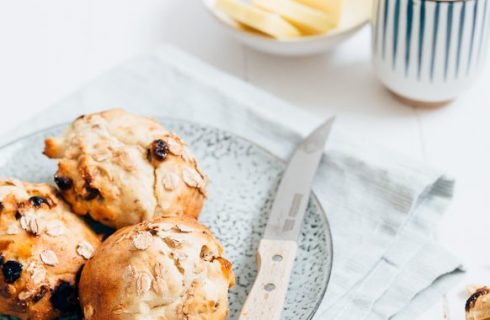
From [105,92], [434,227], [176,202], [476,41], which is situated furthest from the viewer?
[105,92]

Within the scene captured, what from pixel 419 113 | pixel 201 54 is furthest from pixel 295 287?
pixel 201 54

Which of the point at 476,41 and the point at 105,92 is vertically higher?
the point at 476,41

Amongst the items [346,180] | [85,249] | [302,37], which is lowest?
[346,180]

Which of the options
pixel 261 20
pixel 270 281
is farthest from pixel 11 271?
pixel 261 20

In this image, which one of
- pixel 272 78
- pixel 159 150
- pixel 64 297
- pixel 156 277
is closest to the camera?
pixel 156 277

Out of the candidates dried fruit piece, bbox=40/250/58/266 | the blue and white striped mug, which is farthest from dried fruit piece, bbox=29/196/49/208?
the blue and white striped mug

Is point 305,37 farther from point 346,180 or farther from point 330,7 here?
point 346,180

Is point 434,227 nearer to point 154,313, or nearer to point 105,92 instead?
point 154,313

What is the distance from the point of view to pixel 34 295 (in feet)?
4.88

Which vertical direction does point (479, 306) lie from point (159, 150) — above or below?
below

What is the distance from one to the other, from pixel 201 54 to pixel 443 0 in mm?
815

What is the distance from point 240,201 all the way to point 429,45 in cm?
68

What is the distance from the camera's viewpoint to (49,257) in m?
1.51

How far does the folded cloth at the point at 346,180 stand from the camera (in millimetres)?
1747
